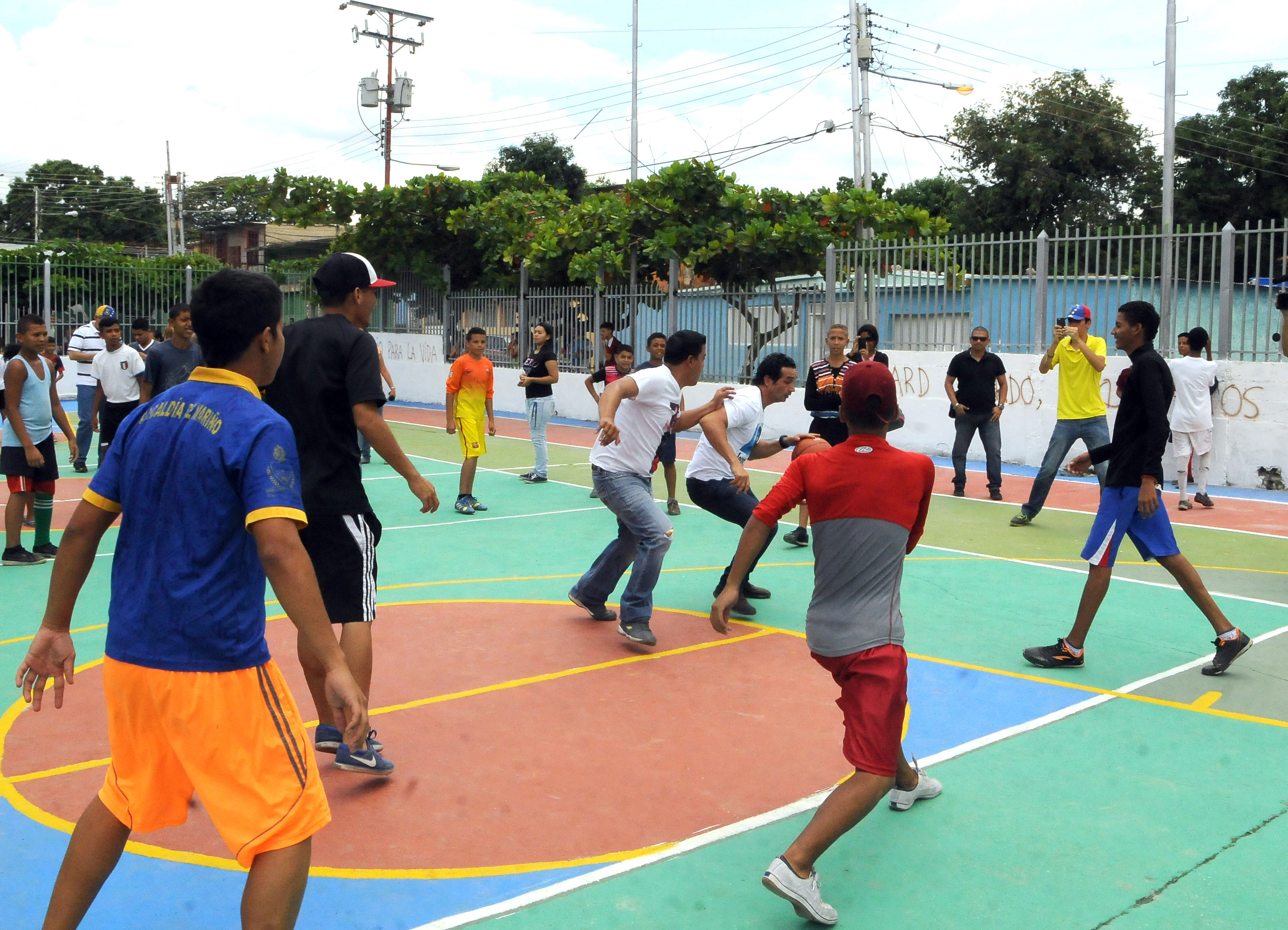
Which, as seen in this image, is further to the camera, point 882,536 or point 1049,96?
point 1049,96

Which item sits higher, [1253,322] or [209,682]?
[1253,322]

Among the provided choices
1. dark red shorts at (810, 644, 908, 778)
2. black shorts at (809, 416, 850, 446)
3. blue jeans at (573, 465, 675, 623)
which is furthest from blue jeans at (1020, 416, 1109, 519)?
dark red shorts at (810, 644, 908, 778)

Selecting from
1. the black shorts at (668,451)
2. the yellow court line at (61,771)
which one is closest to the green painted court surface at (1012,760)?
the yellow court line at (61,771)

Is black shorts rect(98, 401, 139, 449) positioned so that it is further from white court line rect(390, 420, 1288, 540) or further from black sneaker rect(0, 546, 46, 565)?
black sneaker rect(0, 546, 46, 565)

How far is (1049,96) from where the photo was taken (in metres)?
39.5

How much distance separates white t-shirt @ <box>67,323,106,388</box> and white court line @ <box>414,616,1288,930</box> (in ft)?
43.4

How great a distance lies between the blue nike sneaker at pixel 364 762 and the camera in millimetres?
4633

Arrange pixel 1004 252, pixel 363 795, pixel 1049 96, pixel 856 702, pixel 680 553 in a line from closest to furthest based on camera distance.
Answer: pixel 856 702 → pixel 363 795 → pixel 680 553 → pixel 1004 252 → pixel 1049 96

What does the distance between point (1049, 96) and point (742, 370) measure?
2558cm

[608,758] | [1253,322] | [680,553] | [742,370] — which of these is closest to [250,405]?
[608,758]

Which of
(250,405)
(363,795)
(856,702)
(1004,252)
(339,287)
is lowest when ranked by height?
(363,795)

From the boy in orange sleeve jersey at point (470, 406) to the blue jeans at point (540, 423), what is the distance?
1.23m

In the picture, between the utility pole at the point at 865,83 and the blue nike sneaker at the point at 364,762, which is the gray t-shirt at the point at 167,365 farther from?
the utility pole at the point at 865,83

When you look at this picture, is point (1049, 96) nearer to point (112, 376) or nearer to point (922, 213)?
point (922, 213)
